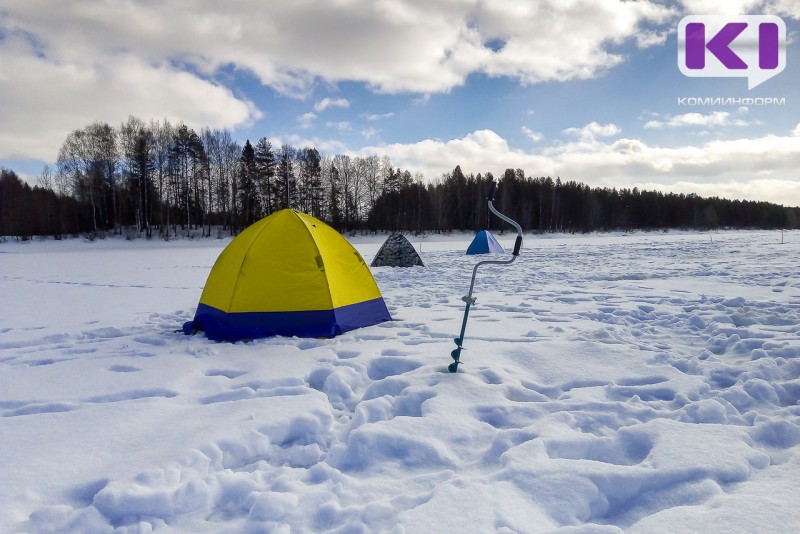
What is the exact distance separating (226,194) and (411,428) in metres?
43.8

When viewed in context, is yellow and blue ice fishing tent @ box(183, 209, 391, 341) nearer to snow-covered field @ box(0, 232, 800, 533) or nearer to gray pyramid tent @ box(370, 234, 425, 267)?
snow-covered field @ box(0, 232, 800, 533)

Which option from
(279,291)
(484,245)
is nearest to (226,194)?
(484,245)

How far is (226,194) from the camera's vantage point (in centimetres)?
4200

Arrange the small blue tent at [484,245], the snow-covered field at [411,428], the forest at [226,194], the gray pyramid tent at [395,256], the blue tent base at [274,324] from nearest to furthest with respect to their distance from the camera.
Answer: the snow-covered field at [411,428] → the blue tent base at [274,324] → the gray pyramid tent at [395,256] → the small blue tent at [484,245] → the forest at [226,194]

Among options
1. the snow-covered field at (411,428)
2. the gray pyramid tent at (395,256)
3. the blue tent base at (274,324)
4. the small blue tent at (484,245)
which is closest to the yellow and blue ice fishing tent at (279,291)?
the blue tent base at (274,324)

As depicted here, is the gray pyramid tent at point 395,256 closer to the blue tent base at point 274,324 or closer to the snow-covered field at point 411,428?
the snow-covered field at point 411,428

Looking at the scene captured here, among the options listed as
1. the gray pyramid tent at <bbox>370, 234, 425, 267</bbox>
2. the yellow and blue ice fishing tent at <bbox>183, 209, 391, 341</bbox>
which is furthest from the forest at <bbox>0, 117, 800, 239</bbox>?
the yellow and blue ice fishing tent at <bbox>183, 209, 391, 341</bbox>

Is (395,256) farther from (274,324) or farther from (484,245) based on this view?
(274,324)

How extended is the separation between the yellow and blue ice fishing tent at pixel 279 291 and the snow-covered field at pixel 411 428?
304 millimetres

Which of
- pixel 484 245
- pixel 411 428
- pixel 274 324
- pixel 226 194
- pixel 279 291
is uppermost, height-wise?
pixel 226 194

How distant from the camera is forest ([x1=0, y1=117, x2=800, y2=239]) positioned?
36688 millimetres

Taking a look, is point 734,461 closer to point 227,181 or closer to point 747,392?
point 747,392

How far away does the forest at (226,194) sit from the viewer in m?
36.7

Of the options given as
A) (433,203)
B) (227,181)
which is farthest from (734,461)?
(433,203)
